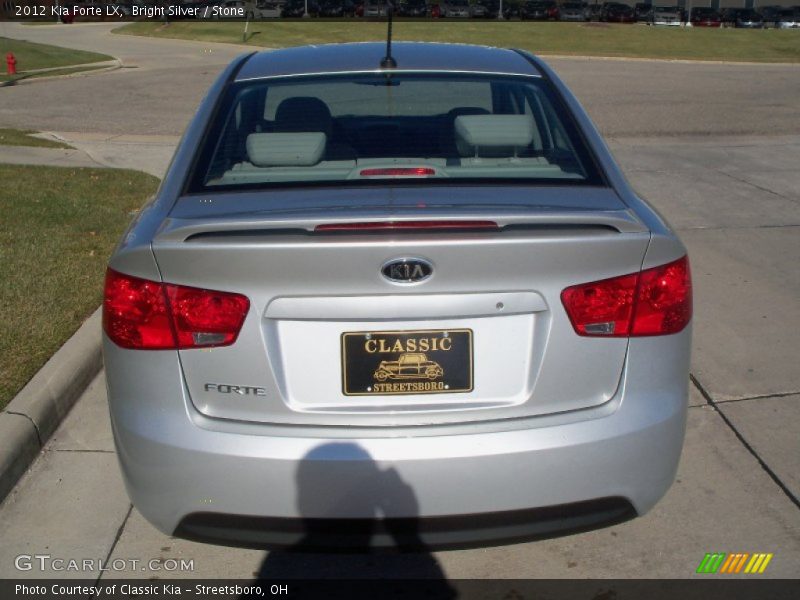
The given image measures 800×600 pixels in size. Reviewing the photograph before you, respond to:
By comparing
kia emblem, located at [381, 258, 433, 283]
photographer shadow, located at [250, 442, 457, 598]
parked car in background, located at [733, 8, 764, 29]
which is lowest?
parked car in background, located at [733, 8, 764, 29]

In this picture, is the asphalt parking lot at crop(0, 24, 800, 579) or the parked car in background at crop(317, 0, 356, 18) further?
the parked car in background at crop(317, 0, 356, 18)

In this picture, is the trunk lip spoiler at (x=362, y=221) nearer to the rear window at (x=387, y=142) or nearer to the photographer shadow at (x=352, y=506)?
the rear window at (x=387, y=142)

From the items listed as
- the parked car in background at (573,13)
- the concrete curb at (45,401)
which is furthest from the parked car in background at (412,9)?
the concrete curb at (45,401)

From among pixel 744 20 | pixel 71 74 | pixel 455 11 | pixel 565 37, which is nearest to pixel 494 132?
pixel 71 74

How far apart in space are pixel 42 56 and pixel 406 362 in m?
33.0

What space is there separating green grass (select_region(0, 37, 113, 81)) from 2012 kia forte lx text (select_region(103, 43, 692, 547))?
81.4 ft

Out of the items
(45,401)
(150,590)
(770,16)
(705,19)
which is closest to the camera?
(150,590)

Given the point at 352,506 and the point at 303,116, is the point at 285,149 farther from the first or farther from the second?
the point at 352,506

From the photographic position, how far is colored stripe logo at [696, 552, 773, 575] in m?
3.44

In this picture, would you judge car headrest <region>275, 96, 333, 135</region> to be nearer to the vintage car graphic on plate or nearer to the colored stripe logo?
the vintage car graphic on plate

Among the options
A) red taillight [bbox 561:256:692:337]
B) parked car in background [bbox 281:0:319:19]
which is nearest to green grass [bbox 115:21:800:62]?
parked car in background [bbox 281:0:319:19]

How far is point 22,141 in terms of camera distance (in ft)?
41.7

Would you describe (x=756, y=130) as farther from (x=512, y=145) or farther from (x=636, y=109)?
(x=512, y=145)

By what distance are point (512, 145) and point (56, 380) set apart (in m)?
2.48
